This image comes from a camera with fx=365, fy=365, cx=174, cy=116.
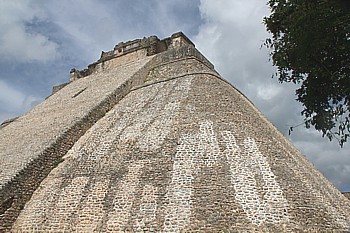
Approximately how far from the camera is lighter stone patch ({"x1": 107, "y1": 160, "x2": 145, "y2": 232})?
8.66 m

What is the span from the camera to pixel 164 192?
8930mm

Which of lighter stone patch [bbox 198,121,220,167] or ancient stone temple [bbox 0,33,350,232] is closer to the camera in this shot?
ancient stone temple [bbox 0,33,350,232]

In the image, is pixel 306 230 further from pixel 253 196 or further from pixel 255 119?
pixel 255 119

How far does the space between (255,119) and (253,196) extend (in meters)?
3.83

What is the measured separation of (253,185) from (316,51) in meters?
3.41

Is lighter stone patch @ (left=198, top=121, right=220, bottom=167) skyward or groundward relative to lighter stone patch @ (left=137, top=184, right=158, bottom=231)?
skyward

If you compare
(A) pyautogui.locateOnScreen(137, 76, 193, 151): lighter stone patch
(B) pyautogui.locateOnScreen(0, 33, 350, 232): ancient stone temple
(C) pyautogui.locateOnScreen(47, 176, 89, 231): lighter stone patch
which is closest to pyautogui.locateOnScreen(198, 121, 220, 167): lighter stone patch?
(B) pyautogui.locateOnScreen(0, 33, 350, 232): ancient stone temple

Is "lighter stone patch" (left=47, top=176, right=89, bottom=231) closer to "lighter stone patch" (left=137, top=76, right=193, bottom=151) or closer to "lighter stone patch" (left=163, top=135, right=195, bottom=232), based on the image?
"lighter stone patch" (left=137, top=76, right=193, bottom=151)

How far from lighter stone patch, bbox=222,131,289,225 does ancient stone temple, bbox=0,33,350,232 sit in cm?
2

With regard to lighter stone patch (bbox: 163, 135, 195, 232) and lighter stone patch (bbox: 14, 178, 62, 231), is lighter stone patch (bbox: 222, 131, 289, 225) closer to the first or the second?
lighter stone patch (bbox: 163, 135, 195, 232)

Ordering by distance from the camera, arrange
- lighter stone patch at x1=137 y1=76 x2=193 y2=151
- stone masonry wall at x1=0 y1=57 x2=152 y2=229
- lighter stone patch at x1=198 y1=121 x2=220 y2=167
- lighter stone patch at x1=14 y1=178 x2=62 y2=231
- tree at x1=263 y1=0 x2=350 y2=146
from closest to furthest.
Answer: tree at x1=263 y1=0 x2=350 y2=146 → lighter stone patch at x1=198 y1=121 x2=220 y2=167 → lighter stone patch at x1=14 y1=178 x2=62 y2=231 → stone masonry wall at x1=0 y1=57 x2=152 y2=229 → lighter stone patch at x1=137 y1=76 x2=193 y2=151

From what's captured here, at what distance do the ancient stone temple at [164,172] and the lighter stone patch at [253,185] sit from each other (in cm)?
2

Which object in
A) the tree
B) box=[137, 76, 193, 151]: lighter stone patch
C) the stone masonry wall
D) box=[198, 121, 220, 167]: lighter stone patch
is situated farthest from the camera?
box=[137, 76, 193, 151]: lighter stone patch

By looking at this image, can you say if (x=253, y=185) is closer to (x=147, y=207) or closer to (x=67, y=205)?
(x=147, y=207)
